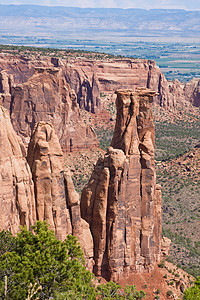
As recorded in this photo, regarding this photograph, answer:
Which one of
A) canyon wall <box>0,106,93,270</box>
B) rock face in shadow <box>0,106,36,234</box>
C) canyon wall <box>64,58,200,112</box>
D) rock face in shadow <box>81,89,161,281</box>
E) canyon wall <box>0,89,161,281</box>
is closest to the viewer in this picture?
rock face in shadow <box>0,106,36,234</box>

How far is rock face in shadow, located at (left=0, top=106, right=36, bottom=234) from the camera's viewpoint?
2991 cm

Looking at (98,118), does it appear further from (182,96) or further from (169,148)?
(182,96)

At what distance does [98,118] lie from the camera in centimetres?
11462

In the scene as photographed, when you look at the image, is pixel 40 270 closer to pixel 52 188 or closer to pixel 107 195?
pixel 52 188

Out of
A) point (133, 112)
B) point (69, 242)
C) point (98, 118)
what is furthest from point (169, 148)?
point (69, 242)

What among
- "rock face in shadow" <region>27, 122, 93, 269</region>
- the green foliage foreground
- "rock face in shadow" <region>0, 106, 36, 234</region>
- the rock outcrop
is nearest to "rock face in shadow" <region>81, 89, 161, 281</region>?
"rock face in shadow" <region>27, 122, 93, 269</region>

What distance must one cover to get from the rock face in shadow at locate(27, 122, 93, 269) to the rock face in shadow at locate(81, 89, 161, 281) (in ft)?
5.58

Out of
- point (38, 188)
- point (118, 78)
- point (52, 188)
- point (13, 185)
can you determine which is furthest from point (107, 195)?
point (118, 78)

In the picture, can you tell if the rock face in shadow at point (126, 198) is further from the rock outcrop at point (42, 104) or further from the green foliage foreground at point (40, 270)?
the rock outcrop at point (42, 104)

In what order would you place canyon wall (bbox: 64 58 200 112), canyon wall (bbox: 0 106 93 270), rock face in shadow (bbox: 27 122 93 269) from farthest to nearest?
canyon wall (bbox: 64 58 200 112)
rock face in shadow (bbox: 27 122 93 269)
canyon wall (bbox: 0 106 93 270)

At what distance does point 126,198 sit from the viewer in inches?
1439

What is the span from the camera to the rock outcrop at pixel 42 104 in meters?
72.2

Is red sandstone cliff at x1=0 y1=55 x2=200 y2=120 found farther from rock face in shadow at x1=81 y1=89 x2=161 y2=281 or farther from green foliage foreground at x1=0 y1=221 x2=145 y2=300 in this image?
green foliage foreground at x1=0 y1=221 x2=145 y2=300

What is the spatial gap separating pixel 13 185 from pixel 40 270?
24.0 feet
